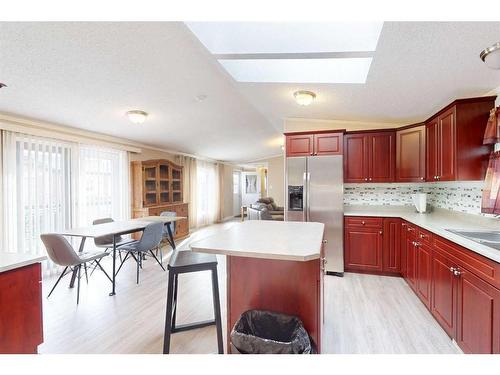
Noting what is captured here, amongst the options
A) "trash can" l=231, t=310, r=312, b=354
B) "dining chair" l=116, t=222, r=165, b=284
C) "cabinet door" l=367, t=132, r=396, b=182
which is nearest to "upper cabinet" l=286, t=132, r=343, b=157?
"cabinet door" l=367, t=132, r=396, b=182

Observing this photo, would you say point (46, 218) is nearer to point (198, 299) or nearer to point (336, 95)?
point (198, 299)

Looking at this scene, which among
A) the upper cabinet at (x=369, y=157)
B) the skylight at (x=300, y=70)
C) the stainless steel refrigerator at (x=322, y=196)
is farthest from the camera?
the upper cabinet at (x=369, y=157)

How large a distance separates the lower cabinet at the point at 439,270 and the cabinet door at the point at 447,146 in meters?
0.62

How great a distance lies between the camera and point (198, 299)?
282 cm

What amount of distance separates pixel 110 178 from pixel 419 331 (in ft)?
16.2

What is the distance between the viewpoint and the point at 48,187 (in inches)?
140

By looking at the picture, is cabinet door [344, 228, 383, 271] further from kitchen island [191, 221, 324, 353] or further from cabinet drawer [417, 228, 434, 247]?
kitchen island [191, 221, 324, 353]

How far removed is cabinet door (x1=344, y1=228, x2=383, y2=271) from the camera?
3441 mm

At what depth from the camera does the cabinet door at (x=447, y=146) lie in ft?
7.99

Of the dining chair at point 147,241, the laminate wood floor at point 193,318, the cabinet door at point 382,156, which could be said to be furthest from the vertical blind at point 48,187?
the cabinet door at point 382,156

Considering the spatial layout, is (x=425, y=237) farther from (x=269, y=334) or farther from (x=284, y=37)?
(x=284, y=37)

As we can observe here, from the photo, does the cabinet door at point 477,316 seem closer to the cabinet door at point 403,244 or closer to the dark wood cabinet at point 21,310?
the cabinet door at point 403,244

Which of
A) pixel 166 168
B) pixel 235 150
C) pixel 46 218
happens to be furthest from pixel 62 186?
pixel 235 150
